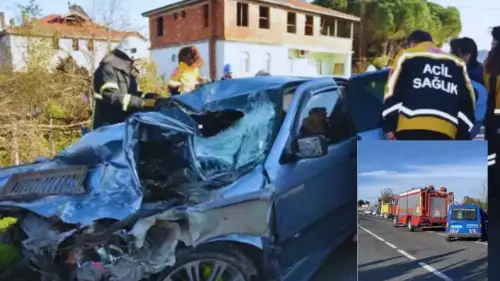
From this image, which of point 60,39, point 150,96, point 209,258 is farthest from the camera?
point 60,39

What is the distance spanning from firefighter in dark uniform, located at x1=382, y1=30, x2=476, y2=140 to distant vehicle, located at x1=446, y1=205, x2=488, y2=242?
36cm

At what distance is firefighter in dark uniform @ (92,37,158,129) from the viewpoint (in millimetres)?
2391

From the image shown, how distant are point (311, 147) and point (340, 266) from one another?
2.07ft

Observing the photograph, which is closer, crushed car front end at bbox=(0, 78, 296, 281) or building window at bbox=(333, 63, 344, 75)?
crushed car front end at bbox=(0, 78, 296, 281)

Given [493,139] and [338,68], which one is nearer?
[493,139]

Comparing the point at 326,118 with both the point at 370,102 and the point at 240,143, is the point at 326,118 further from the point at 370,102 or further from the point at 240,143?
the point at 240,143

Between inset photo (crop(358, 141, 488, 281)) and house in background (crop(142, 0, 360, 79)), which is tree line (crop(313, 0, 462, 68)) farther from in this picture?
inset photo (crop(358, 141, 488, 281))

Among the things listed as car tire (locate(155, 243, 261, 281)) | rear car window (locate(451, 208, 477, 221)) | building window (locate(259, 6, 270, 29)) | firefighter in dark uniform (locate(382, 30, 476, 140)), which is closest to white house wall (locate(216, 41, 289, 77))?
building window (locate(259, 6, 270, 29))

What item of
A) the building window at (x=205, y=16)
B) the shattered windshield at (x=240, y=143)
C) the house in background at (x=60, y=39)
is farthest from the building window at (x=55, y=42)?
the shattered windshield at (x=240, y=143)

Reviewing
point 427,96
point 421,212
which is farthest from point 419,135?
point 421,212

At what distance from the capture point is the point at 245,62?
2395 millimetres

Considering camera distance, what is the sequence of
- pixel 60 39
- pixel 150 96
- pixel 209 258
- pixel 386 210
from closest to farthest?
pixel 209 258 < pixel 386 210 < pixel 150 96 < pixel 60 39

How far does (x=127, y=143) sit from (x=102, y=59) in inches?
18.3

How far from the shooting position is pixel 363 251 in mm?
2398
